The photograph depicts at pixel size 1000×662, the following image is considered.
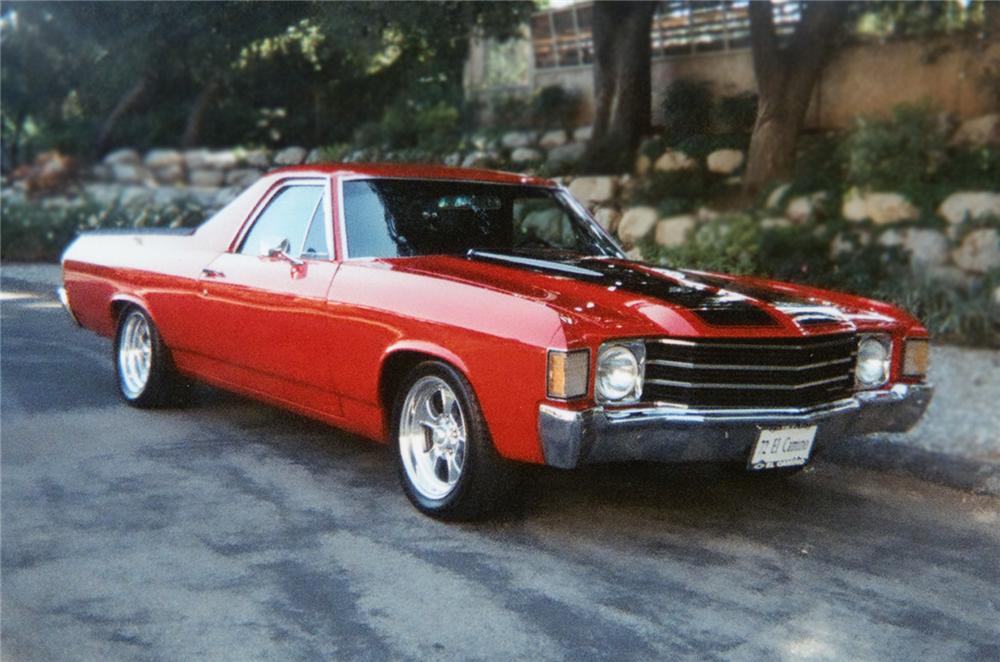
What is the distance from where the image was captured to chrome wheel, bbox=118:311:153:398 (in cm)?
623

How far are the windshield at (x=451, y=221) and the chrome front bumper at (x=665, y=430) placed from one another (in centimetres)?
143

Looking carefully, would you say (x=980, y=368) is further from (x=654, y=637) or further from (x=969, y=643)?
(x=654, y=637)

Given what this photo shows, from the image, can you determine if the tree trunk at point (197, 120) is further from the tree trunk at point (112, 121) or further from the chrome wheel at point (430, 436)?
the chrome wheel at point (430, 436)

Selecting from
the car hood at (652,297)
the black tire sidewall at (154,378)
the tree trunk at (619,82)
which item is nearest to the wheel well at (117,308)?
the black tire sidewall at (154,378)

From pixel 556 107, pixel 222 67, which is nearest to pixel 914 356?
pixel 222 67

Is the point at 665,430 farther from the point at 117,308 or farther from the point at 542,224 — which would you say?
the point at 117,308

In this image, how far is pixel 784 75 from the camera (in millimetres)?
11016

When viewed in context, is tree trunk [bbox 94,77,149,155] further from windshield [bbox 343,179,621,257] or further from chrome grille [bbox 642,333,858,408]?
chrome grille [bbox 642,333,858,408]

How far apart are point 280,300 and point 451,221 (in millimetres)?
879

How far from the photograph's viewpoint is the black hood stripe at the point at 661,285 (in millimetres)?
4262

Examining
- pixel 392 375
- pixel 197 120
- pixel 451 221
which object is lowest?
pixel 392 375

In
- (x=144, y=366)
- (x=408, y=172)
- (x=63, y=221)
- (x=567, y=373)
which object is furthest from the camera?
(x=63, y=221)

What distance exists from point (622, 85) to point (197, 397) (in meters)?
7.82

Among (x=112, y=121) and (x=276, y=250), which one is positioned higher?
(x=112, y=121)
